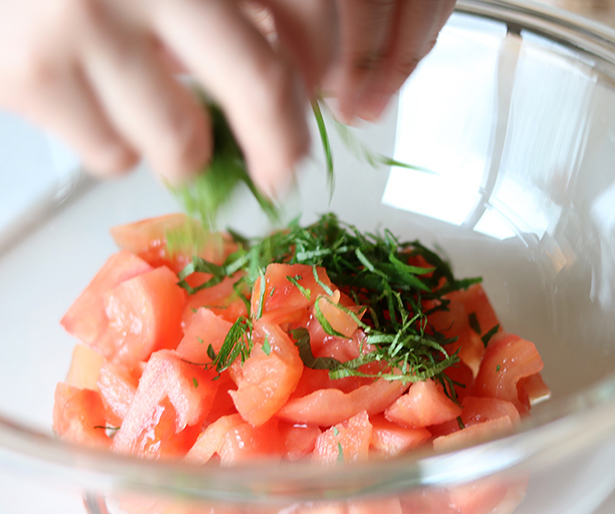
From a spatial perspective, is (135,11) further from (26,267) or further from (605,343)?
(605,343)

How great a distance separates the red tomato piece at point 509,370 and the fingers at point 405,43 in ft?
1.42

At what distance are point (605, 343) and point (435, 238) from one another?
1.28 ft

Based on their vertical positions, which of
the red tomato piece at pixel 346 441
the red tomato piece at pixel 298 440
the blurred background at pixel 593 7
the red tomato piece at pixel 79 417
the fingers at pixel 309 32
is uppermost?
the blurred background at pixel 593 7

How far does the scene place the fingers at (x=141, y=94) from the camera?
1.60 feet

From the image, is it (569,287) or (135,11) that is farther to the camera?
(569,287)

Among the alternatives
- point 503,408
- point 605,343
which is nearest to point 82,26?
point 503,408

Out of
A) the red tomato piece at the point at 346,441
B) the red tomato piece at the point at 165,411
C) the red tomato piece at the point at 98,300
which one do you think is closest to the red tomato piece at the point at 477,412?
the red tomato piece at the point at 346,441

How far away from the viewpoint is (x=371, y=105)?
98 cm

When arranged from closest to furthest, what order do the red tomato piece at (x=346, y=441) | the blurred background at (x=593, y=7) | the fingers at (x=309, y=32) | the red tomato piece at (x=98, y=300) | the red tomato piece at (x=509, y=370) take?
the fingers at (x=309, y=32), the red tomato piece at (x=346, y=441), the red tomato piece at (x=509, y=370), the red tomato piece at (x=98, y=300), the blurred background at (x=593, y=7)

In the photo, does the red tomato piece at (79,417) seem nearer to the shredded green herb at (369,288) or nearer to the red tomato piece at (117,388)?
the red tomato piece at (117,388)

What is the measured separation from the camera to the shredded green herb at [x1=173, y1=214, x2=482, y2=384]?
2.77 ft

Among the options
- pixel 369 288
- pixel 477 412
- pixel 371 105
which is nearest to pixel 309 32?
pixel 371 105

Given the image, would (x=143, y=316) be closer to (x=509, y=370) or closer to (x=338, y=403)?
(x=338, y=403)

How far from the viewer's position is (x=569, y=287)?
106cm
